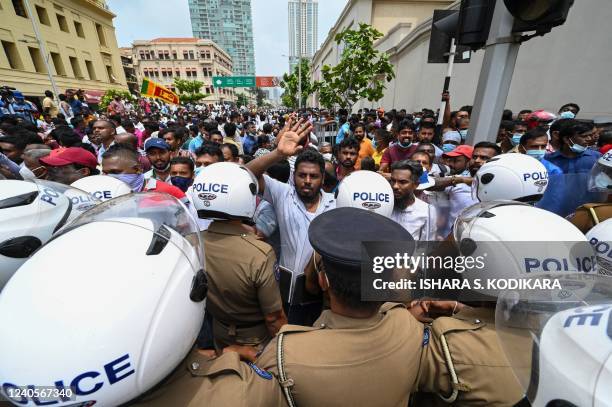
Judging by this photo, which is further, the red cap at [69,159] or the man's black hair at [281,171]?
the man's black hair at [281,171]

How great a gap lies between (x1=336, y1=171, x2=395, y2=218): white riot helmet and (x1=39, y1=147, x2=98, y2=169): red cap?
2692 mm

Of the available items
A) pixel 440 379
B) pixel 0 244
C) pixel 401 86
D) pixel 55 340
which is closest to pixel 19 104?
pixel 0 244

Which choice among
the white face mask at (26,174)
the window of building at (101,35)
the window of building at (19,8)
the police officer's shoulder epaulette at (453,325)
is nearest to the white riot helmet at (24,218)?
the police officer's shoulder epaulette at (453,325)

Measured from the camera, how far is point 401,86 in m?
20.9

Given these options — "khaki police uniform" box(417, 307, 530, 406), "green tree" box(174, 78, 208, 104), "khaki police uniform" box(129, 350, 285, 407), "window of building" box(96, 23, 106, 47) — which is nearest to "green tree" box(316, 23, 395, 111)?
"khaki police uniform" box(417, 307, 530, 406)

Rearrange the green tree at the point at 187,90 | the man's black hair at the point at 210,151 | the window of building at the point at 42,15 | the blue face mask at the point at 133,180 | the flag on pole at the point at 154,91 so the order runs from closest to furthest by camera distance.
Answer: the blue face mask at the point at 133,180 → the man's black hair at the point at 210,151 → the flag on pole at the point at 154,91 → the window of building at the point at 42,15 → the green tree at the point at 187,90

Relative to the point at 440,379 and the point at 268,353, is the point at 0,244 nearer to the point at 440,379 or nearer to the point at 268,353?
the point at 268,353

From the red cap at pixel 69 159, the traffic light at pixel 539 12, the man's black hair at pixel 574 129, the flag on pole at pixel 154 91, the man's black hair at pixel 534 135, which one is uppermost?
the traffic light at pixel 539 12

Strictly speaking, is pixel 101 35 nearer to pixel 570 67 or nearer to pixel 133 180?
pixel 133 180

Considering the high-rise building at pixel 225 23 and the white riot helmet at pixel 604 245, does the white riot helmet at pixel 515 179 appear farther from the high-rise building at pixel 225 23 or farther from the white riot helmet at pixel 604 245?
the high-rise building at pixel 225 23

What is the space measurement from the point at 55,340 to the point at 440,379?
1.35 metres

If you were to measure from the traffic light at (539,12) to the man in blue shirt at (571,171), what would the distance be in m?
1.26

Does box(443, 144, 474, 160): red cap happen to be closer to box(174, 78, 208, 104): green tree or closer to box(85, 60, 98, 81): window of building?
box(85, 60, 98, 81): window of building

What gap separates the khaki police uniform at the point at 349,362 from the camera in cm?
102
